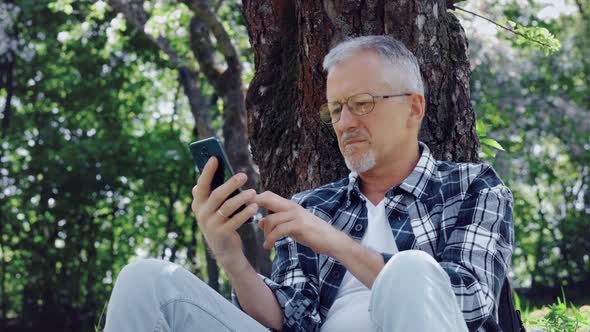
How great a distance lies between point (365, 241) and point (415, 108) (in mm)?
557

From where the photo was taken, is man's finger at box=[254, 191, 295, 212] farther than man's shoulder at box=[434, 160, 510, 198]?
No

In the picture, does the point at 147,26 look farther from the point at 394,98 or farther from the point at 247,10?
the point at 394,98

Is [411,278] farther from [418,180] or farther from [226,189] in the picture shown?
[418,180]

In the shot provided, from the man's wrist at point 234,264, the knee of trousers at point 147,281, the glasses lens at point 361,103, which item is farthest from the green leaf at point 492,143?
the knee of trousers at point 147,281

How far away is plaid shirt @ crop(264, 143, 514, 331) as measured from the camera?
2.59 meters

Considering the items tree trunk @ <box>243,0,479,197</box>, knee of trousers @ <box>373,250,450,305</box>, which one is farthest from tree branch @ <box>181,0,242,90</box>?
knee of trousers @ <box>373,250,450,305</box>

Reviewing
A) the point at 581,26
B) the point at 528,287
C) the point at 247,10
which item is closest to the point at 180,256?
the point at 528,287

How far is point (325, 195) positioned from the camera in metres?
3.22

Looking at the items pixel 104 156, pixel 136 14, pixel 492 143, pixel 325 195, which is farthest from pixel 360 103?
pixel 104 156

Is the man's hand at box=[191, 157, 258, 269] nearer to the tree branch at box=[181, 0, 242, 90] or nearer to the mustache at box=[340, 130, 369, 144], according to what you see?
the mustache at box=[340, 130, 369, 144]

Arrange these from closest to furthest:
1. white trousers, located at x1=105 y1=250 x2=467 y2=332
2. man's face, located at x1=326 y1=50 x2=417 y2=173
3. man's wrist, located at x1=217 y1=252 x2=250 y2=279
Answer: white trousers, located at x1=105 y1=250 x2=467 y2=332, man's wrist, located at x1=217 y1=252 x2=250 y2=279, man's face, located at x1=326 y1=50 x2=417 y2=173

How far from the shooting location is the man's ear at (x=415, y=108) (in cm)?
311

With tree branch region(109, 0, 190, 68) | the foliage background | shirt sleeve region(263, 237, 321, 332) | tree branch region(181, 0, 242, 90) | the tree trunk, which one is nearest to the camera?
shirt sleeve region(263, 237, 321, 332)

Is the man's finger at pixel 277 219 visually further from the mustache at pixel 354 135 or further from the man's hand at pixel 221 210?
the mustache at pixel 354 135
